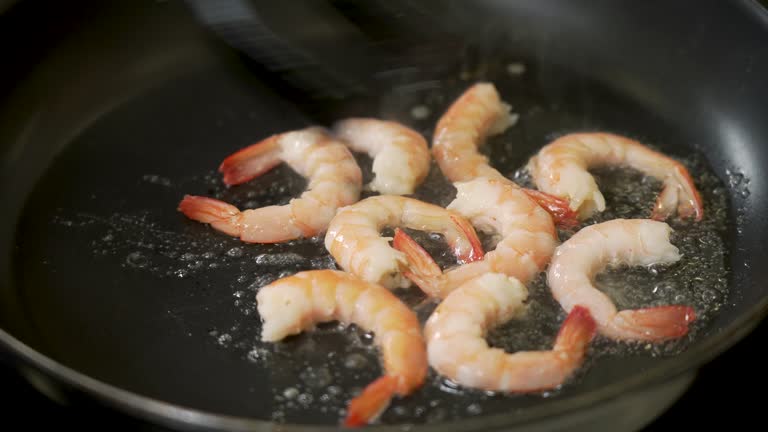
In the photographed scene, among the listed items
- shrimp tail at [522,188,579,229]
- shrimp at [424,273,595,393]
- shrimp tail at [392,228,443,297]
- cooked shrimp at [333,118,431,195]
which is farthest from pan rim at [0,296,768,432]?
cooked shrimp at [333,118,431,195]

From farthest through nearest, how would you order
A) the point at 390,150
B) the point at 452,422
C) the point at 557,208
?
the point at 390,150 < the point at 557,208 < the point at 452,422

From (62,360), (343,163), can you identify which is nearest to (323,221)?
(343,163)

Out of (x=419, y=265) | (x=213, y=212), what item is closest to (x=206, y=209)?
(x=213, y=212)

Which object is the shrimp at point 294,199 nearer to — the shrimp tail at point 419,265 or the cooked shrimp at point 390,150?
the cooked shrimp at point 390,150

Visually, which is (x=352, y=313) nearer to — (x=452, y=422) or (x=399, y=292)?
(x=399, y=292)

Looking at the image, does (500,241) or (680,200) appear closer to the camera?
(500,241)

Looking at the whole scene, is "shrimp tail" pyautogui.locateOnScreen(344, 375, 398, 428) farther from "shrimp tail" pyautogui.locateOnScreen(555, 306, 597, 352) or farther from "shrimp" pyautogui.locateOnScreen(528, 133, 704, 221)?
"shrimp" pyautogui.locateOnScreen(528, 133, 704, 221)

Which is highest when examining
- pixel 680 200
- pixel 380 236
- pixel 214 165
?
pixel 680 200

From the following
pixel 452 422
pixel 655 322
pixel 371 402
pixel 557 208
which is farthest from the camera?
pixel 557 208

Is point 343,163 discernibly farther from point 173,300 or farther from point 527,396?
point 527,396
